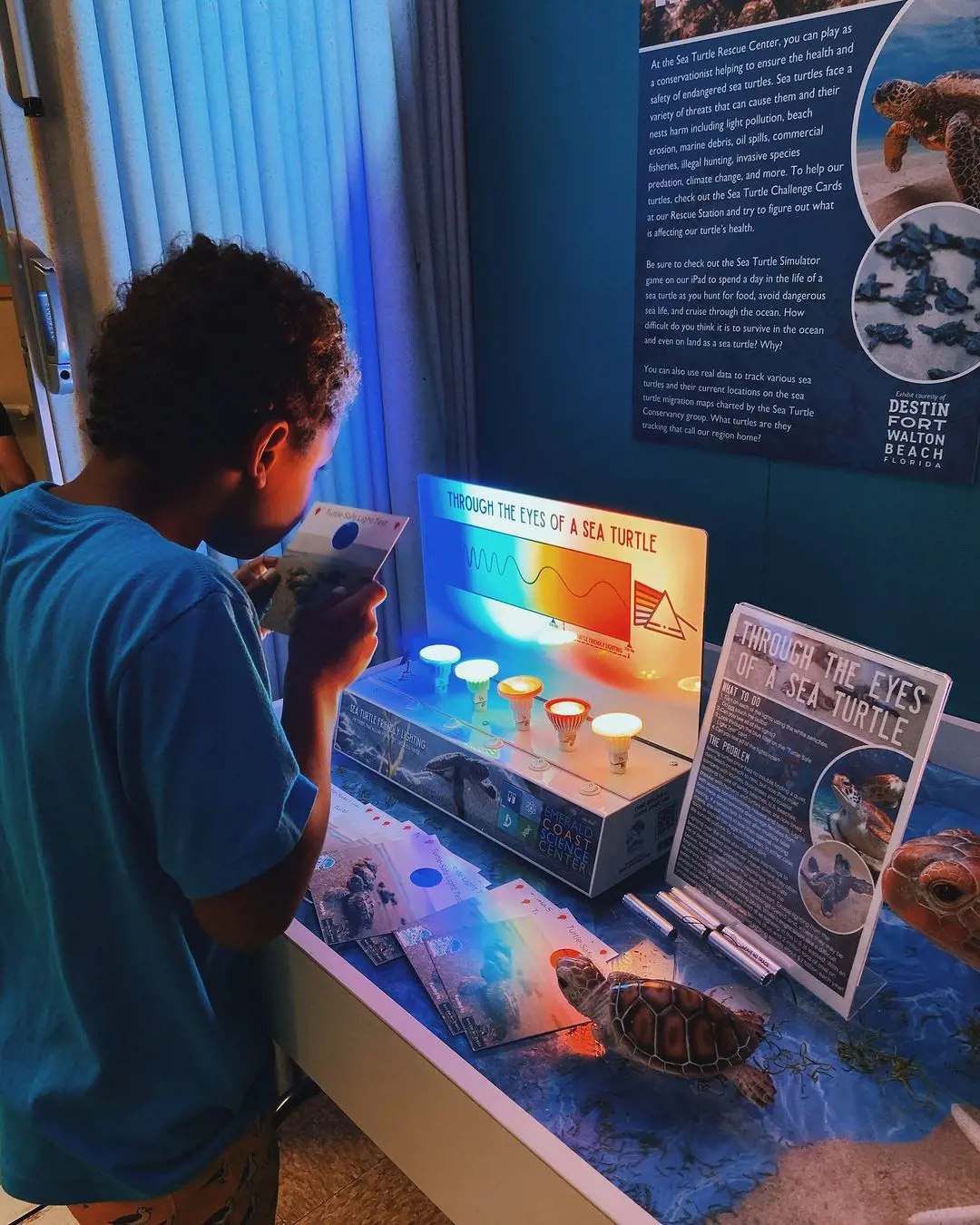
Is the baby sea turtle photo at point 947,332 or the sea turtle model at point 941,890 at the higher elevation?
the baby sea turtle photo at point 947,332

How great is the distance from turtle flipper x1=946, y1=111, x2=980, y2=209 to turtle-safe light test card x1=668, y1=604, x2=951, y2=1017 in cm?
55

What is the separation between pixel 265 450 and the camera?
2.70ft

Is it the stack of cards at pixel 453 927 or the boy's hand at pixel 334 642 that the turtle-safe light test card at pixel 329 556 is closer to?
the boy's hand at pixel 334 642

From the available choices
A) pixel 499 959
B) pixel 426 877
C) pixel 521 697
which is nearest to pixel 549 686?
pixel 521 697

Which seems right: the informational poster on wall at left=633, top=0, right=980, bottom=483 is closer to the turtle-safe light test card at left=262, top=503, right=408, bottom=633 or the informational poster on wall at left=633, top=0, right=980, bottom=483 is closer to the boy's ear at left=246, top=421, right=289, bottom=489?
the turtle-safe light test card at left=262, top=503, right=408, bottom=633

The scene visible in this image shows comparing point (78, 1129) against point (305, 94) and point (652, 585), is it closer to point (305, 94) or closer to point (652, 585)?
point (652, 585)

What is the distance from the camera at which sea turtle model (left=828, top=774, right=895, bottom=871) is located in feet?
2.88

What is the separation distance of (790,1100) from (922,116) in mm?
1072

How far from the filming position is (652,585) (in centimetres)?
116

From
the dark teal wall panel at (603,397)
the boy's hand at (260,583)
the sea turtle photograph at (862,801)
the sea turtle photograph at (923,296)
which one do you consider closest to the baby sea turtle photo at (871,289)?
the sea turtle photograph at (923,296)

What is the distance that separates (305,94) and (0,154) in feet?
1.59

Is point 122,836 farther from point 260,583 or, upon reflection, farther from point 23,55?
point 23,55

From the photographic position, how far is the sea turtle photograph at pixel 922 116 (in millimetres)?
1041

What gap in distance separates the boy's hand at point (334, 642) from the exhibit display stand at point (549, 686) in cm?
26
